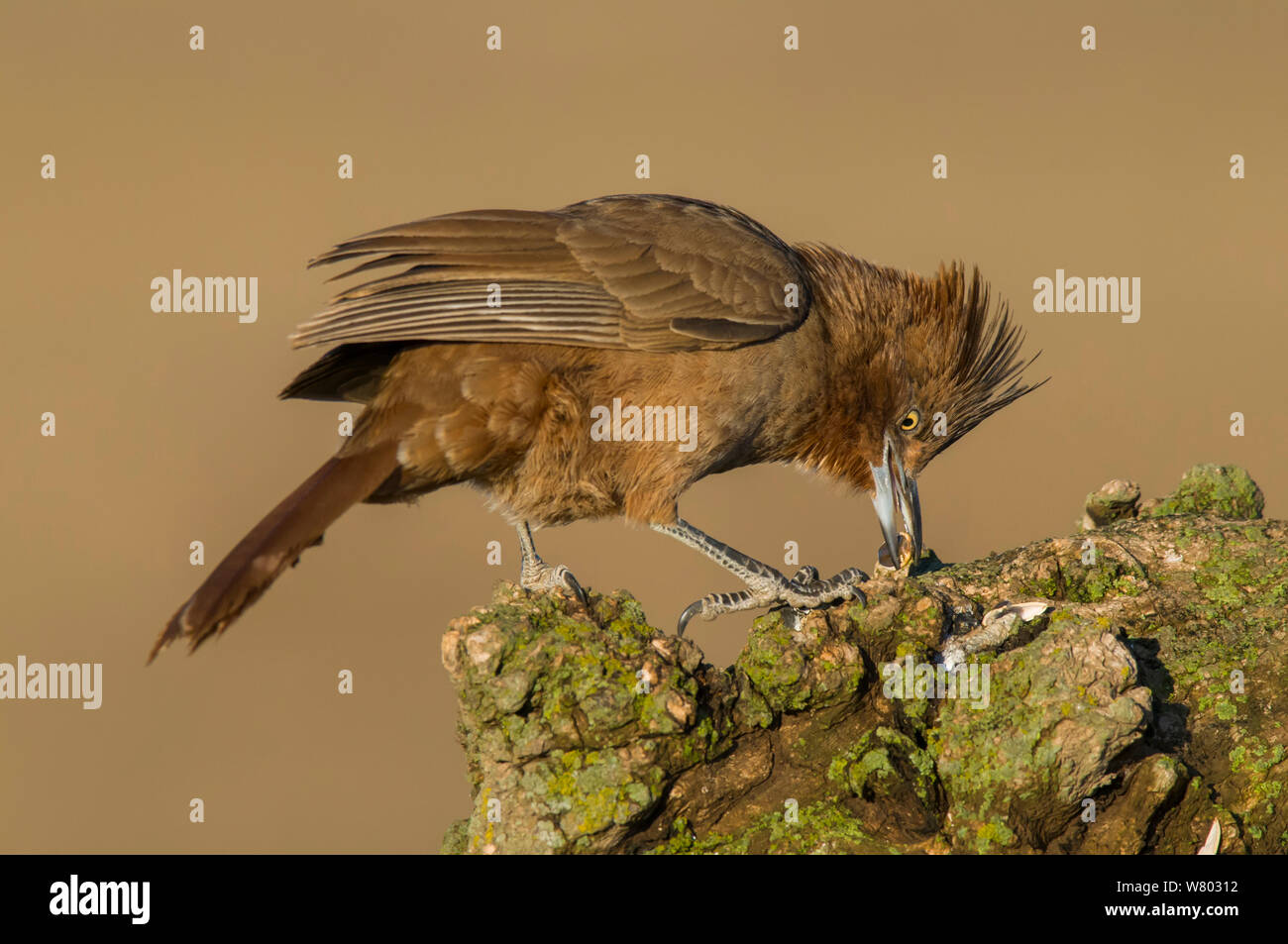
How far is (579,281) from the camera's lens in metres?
5.28

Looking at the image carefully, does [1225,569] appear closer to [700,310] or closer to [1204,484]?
[1204,484]

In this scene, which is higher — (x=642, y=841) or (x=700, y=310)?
(x=700, y=310)

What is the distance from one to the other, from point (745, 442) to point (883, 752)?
1.79 metres

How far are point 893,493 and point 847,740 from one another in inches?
77.8

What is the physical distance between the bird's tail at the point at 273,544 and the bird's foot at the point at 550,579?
762 mm

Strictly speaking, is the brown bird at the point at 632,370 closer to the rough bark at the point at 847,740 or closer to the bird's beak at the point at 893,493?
the bird's beak at the point at 893,493

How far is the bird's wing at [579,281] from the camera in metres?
4.97

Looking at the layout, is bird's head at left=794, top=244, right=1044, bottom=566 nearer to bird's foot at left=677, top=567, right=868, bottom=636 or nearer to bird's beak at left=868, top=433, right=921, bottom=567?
bird's beak at left=868, top=433, right=921, bottom=567

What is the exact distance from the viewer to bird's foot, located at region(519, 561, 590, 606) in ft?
14.5

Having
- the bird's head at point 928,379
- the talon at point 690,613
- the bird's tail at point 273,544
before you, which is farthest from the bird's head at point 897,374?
the bird's tail at point 273,544

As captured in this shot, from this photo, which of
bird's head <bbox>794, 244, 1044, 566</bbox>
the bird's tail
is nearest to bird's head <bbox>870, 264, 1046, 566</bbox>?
bird's head <bbox>794, 244, 1044, 566</bbox>

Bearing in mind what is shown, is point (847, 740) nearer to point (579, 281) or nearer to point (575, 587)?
point (575, 587)

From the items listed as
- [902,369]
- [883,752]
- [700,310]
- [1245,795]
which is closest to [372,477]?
[700,310]

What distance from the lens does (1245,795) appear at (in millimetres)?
4375
